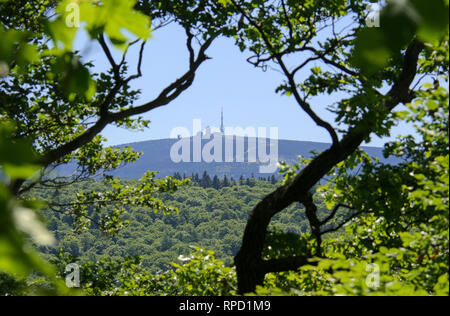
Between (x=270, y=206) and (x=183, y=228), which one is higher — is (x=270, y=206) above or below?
below

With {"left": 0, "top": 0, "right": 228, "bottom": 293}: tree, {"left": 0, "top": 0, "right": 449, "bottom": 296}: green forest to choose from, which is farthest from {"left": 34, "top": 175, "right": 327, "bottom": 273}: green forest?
{"left": 0, "top": 0, "right": 449, "bottom": 296}: green forest

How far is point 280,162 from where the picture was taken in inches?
296

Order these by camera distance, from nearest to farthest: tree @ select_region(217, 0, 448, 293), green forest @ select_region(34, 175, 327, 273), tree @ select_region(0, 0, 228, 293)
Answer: tree @ select_region(0, 0, 228, 293)
tree @ select_region(217, 0, 448, 293)
green forest @ select_region(34, 175, 327, 273)

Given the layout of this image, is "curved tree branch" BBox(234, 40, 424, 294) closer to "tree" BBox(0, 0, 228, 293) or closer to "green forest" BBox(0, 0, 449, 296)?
"green forest" BBox(0, 0, 449, 296)

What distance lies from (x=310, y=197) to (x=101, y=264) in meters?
6.76

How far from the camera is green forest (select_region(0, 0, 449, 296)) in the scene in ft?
2.75

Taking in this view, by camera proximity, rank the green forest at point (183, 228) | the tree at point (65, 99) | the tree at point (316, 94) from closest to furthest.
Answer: the tree at point (65, 99) < the tree at point (316, 94) < the green forest at point (183, 228)

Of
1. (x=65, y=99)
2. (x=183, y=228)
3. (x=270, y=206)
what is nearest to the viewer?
(x=270, y=206)

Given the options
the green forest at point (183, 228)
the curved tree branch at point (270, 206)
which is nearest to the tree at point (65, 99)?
the curved tree branch at point (270, 206)

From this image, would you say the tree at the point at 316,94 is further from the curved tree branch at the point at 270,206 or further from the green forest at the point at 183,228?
the green forest at the point at 183,228

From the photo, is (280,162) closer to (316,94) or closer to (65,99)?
(316,94)

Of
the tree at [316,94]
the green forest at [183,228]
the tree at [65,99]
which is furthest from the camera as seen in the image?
the green forest at [183,228]

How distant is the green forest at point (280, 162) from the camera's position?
0.84 metres

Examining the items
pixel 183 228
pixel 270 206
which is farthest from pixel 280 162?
pixel 183 228
